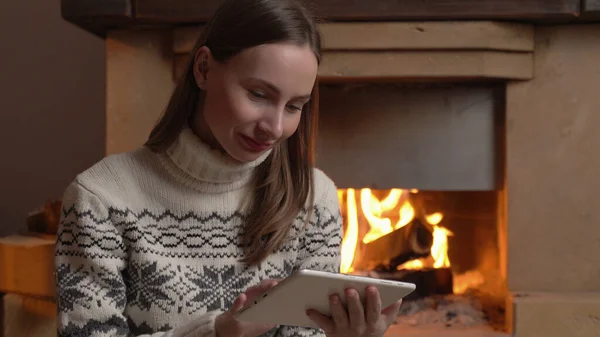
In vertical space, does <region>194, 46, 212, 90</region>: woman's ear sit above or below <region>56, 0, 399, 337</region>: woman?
above

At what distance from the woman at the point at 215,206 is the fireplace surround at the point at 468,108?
551 mm

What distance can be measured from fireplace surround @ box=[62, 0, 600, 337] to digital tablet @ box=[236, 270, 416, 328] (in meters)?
0.85

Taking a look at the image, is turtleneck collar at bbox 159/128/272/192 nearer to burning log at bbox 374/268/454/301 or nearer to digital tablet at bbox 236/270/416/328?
digital tablet at bbox 236/270/416/328

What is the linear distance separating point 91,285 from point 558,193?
3.75 feet

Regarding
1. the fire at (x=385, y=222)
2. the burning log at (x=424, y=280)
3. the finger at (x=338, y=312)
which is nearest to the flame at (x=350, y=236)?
the fire at (x=385, y=222)

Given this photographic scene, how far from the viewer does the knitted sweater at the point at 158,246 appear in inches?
43.9

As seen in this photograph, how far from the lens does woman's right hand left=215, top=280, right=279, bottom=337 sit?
1.03 metres

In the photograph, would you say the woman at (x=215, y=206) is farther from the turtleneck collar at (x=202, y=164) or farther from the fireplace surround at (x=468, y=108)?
the fireplace surround at (x=468, y=108)

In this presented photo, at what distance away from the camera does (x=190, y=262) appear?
3.91 ft

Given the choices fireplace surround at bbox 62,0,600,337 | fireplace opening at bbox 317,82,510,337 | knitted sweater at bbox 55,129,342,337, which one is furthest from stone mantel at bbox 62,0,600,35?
knitted sweater at bbox 55,129,342,337

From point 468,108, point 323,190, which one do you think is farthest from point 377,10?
point 323,190

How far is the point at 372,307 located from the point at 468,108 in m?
1.01

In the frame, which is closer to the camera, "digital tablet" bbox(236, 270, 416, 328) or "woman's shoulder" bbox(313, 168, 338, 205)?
"digital tablet" bbox(236, 270, 416, 328)

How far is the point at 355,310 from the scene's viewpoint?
969mm
